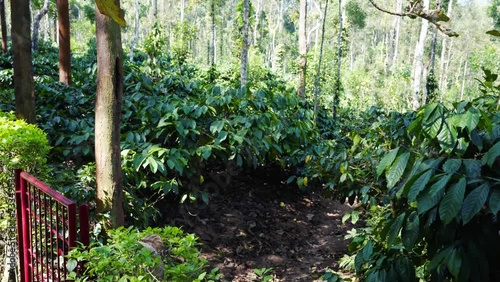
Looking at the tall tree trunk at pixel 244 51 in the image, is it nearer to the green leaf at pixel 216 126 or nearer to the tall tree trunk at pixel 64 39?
the tall tree trunk at pixel 64 39

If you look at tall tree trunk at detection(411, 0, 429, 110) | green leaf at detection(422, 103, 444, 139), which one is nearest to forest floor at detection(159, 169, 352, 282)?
green leaf at detection(422, 103, 444, 139)

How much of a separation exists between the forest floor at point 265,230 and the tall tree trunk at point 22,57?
5.83ft

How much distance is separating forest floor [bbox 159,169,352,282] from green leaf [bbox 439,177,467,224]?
306cm

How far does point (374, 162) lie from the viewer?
14.4 ft

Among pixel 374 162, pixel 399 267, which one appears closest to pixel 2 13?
pixel 374 162

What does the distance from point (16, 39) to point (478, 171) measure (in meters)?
4.07

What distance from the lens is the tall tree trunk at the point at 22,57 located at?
423 centimetres

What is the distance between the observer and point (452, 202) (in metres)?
1.48

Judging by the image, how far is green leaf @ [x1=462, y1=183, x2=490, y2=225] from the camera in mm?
1437

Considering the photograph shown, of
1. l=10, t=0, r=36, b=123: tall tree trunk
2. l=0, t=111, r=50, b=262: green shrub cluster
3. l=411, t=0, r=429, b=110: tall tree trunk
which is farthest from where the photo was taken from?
l=411, t=0, r=429, b=110: tall tree trunk

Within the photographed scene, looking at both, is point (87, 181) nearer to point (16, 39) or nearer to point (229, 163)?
point (16, 39)

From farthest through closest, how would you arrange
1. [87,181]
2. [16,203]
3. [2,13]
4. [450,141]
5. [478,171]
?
[2,13]
[87,181]
[16,203]
[450,141]
[478,171]

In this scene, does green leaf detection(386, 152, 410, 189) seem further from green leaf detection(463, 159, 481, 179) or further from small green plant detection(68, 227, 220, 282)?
small green plant detection(68, 227, 220, 282)

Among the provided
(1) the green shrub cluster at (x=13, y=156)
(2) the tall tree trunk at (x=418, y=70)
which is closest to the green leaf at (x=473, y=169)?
(1) the green shrub cluster at (x=13, y=156)
